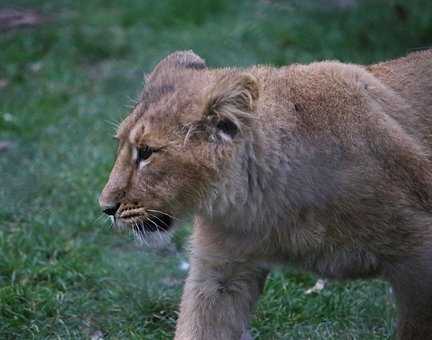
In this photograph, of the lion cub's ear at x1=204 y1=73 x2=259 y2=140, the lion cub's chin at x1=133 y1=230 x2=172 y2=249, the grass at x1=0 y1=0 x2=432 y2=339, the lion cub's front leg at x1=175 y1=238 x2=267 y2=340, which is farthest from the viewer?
the grass at x1=0 y1=0 x2=432 y2=339

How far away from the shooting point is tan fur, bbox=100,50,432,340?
4562 millimetres

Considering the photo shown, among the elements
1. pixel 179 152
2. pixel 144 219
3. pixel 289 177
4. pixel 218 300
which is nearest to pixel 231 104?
pixel 179 152

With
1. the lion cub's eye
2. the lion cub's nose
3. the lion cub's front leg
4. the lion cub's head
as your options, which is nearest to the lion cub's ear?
the lion cub's head

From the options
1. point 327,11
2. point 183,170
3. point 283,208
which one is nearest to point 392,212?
point 283,208

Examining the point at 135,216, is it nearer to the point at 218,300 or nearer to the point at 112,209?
the point at 112,209

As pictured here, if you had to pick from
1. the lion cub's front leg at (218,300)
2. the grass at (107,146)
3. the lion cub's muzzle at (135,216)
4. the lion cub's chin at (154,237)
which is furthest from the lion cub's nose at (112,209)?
the grass at (107,146)

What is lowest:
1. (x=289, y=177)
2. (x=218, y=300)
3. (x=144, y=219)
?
(x=218, y=300)

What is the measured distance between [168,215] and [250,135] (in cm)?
53

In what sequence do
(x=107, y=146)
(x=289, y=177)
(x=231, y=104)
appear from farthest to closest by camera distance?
(x=107, y=146) → (x=289, y=177) → (x=231, y=104)

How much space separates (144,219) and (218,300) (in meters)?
0.62

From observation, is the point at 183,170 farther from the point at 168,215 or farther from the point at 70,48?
the point at 70,48

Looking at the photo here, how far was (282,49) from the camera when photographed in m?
10.6

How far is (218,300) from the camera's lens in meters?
4.91

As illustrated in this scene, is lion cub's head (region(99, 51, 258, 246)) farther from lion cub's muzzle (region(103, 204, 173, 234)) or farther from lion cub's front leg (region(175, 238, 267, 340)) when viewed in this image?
lion cub's front leg (region(175, 238, 267, 340))
